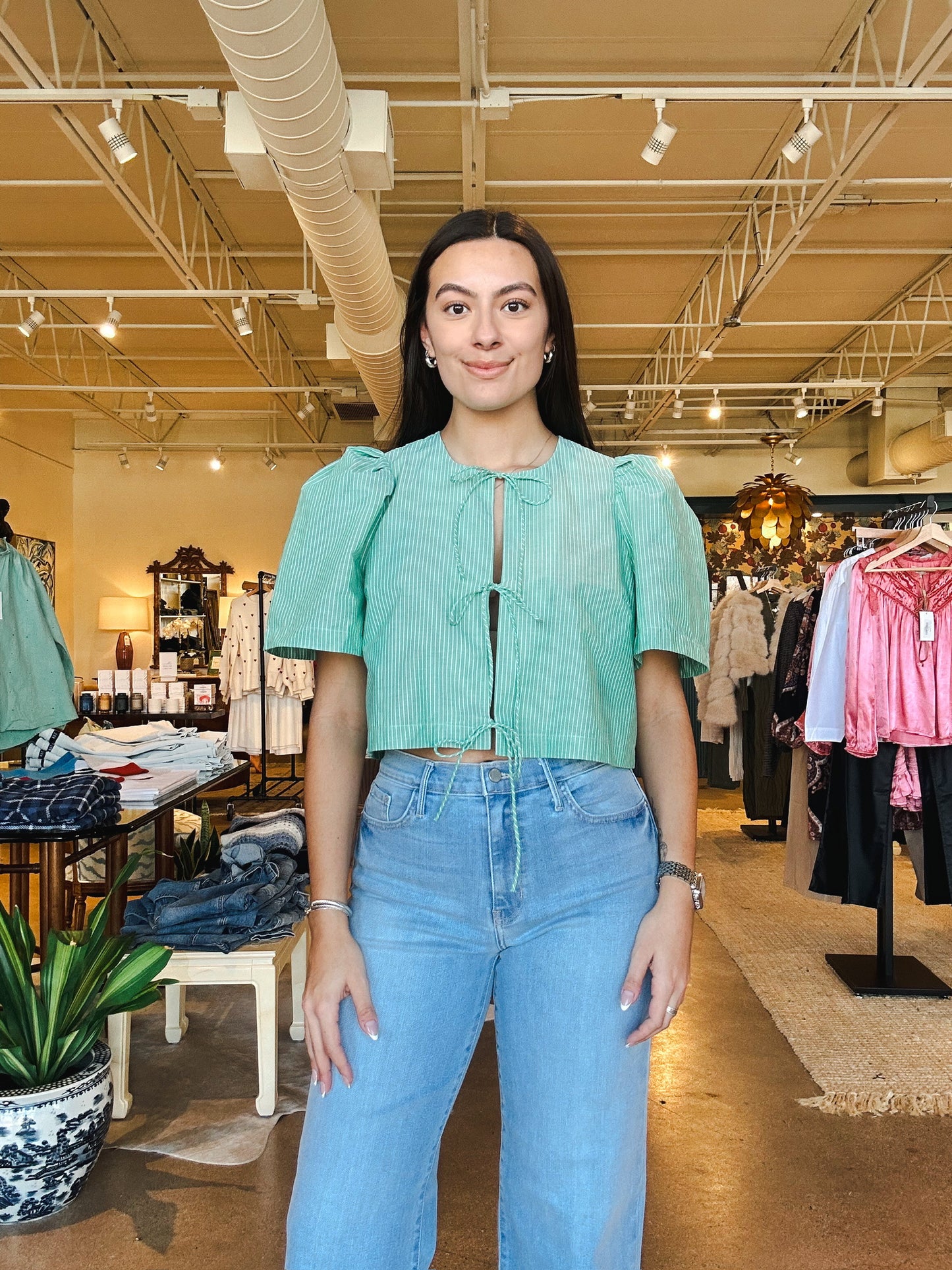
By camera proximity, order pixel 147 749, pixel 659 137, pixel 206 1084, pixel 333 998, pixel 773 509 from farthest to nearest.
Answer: pixel 773 509
pixel 659 137
pixel 147 749
pixel 206 1084
pixel 333 998

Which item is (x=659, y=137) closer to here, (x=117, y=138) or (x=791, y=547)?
(x=117, y=138)

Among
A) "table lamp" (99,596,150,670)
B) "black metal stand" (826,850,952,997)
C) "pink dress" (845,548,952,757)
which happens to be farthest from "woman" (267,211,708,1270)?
"table lamp" (99,596,150,670)

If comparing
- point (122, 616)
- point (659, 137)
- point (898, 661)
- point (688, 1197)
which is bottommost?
point (688, 1197)

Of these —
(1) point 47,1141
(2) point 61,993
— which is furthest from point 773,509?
(1) point 47,1141

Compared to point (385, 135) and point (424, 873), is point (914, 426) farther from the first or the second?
point (424, 873)

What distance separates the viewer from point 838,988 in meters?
4.00

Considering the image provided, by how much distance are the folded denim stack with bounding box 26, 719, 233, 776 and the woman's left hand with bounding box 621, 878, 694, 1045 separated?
9.23ft

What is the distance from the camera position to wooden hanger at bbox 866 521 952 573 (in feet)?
12.6

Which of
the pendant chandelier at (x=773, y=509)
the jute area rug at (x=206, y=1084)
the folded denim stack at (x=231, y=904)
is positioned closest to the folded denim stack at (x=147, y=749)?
the folded denim stack at (x=231, y=904)

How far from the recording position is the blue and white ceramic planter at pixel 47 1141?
2.27 meters

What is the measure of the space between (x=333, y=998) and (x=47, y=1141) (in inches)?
64.0

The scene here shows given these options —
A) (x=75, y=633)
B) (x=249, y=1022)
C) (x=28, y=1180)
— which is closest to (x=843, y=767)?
(x=249, y=1022)

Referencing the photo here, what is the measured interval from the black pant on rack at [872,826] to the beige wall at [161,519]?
35.1ft

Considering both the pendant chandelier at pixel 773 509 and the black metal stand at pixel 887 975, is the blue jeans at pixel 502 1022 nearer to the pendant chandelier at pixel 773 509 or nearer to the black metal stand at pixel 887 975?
the black metal stand at pixel 887 975
